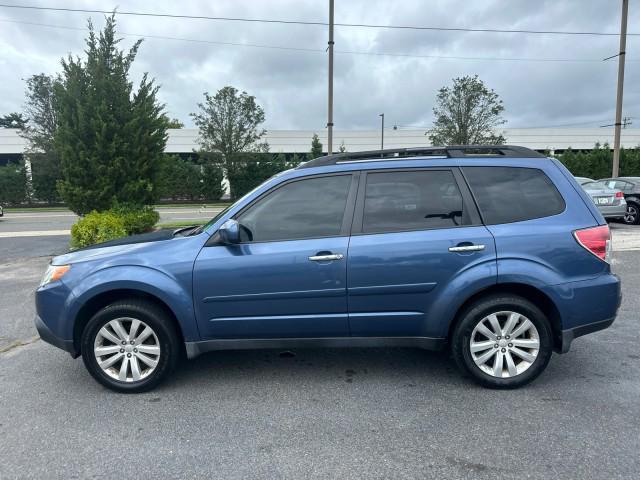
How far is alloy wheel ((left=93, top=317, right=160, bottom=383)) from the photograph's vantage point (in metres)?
3.44

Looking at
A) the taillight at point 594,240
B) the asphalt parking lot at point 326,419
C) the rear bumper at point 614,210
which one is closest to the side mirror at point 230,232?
the asphalt parking lot at point 326,419

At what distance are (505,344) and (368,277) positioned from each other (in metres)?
1.20

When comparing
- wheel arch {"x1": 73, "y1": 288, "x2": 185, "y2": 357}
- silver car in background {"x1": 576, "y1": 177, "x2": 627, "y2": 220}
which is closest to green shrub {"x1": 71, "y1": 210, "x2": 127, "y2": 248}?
wheel arch {"x1": 73, "y1": 288, "x2": 185, "y2": 357}

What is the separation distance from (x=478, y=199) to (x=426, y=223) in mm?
474

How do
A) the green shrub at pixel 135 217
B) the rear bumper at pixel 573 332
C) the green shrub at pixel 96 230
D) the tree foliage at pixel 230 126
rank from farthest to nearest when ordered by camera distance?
the tree foliage at pixel 230 126
the green shrub at pixel 135 217
the green shrub at pixel 96 230
the rear bumper at pixel 573 332

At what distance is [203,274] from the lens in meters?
3.34

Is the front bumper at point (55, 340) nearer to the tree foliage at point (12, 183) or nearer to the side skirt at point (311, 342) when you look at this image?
the side skirt at point (311, 342)

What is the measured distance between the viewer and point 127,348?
3.46 metres

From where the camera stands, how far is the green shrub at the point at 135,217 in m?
10.1

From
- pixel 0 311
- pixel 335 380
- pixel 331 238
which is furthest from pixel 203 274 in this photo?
pixel 0 311

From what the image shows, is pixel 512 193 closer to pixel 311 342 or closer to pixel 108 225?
pixel 311 342

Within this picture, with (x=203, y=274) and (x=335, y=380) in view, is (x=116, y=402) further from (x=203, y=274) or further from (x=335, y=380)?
(x=335, y=380)

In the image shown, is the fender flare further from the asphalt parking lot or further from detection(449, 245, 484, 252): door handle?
detection(449, 245, 484, 252): door handle

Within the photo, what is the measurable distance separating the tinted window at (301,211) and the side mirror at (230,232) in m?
0.19
